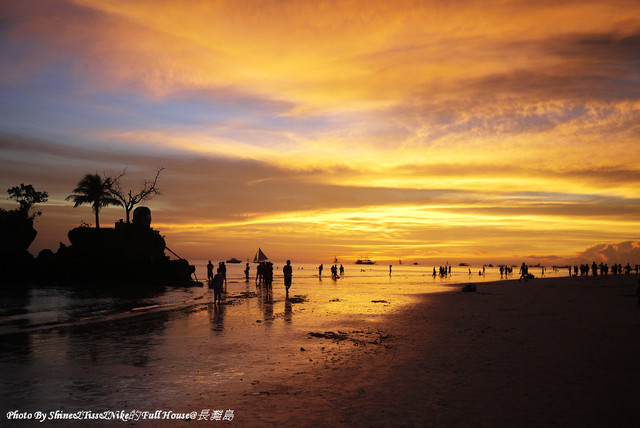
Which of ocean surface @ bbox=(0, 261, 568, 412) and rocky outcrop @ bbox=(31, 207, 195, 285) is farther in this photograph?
rocky outcrop @ bbox=(31, 207, 195, 285)

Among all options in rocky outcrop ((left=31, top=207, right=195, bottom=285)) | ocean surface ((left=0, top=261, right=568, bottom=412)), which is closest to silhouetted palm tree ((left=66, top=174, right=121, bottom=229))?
rocky outcrop ((left=31, top=207, right=195, bottom=285))

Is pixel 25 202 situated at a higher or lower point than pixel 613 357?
higher

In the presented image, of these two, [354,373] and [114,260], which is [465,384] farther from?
[114,260]

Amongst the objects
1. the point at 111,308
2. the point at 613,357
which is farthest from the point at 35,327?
the point at 613,357

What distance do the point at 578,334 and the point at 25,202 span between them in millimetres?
69120

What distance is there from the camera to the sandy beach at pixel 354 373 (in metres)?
7.54

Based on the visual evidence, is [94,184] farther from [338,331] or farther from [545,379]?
[545,379]

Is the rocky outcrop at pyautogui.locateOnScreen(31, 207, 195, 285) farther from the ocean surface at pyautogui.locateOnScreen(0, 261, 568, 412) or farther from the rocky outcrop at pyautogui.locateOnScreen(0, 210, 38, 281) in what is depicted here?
the ocean surface at pyautogui.locateOnScreen(0, 261, 568, 412)

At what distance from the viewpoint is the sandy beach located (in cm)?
754

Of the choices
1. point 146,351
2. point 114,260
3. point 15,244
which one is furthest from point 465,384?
point 15,244

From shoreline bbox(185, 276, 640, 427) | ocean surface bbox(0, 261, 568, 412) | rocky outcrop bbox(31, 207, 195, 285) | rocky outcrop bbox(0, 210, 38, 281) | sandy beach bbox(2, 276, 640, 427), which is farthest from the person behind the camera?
rocky outcrop bbox(31, 207, 195, 285)

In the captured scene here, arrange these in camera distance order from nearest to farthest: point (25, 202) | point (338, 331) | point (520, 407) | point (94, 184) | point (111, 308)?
point (520, 407)
point (338, 331)
point (111, 308)
point (25, 202)
point (94, 184)

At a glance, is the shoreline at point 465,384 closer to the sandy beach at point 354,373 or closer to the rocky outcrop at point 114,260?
the sandy beach at point 354,373

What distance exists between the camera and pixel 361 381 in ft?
31.4
